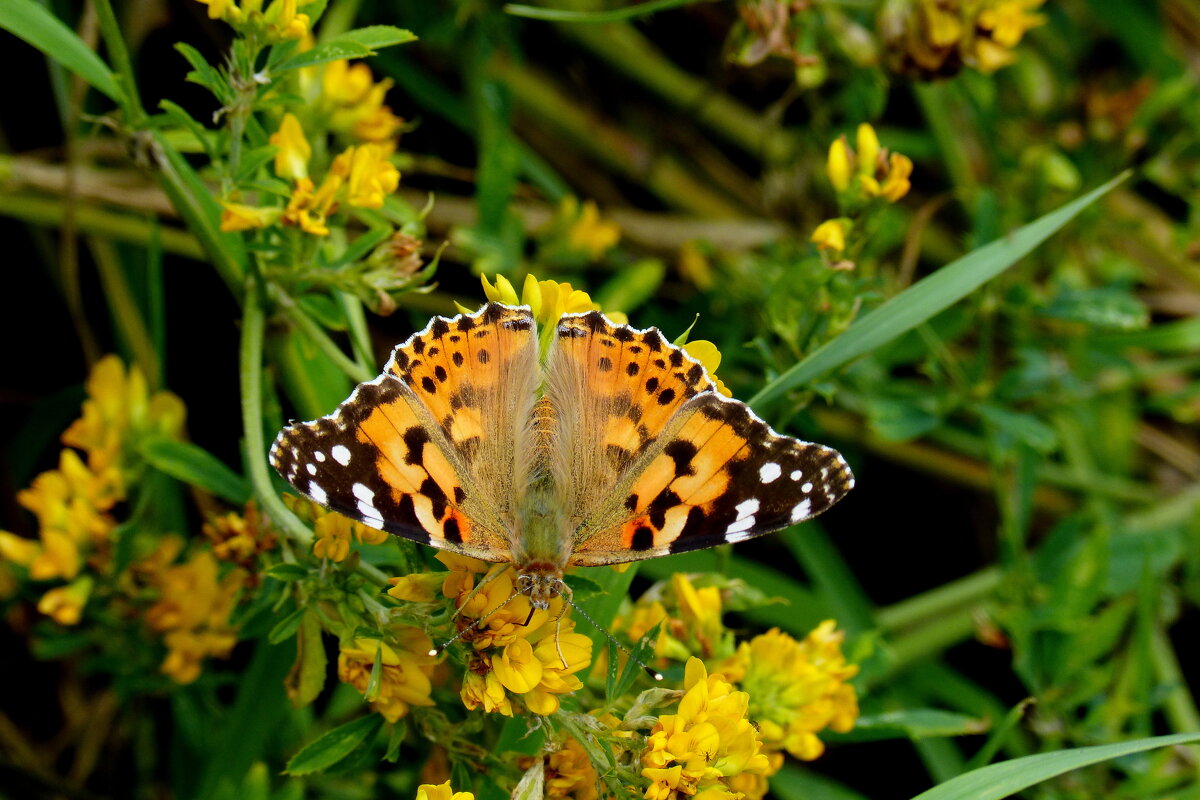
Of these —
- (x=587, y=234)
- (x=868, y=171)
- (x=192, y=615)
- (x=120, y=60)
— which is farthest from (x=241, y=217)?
(x=587, y=234)

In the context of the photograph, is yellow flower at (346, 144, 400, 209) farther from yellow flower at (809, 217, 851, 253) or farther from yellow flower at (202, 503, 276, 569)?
yellow flower at (809, 217, 851, 253)

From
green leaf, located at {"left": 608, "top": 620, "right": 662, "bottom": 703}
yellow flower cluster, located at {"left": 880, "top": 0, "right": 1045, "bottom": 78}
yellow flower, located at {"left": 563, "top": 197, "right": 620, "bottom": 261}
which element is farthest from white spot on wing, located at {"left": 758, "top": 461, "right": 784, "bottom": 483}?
yellow flower, located at {"left": 563, "top": 197, "right": 620, "bottom": 261}

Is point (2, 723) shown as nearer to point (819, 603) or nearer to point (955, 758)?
point (819, 603)

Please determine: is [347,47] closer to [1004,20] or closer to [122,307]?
[122,307]

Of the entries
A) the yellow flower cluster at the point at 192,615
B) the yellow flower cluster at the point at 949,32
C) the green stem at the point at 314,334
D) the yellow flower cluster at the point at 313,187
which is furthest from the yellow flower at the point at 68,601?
the yellow flower cluster at the point at 949,32

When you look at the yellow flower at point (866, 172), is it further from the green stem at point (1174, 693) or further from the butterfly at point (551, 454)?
the green stem at point (1174, 693)

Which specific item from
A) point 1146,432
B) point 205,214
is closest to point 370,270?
point 205,214

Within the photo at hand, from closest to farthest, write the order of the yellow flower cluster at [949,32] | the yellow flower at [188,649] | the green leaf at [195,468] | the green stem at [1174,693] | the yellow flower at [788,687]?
the yellow flower at [788,687] < the green leaf at [195,468] < the yellow flower at [188,649] < the yellow flower cluster at [949,32] < the green stem at [1174,693]
